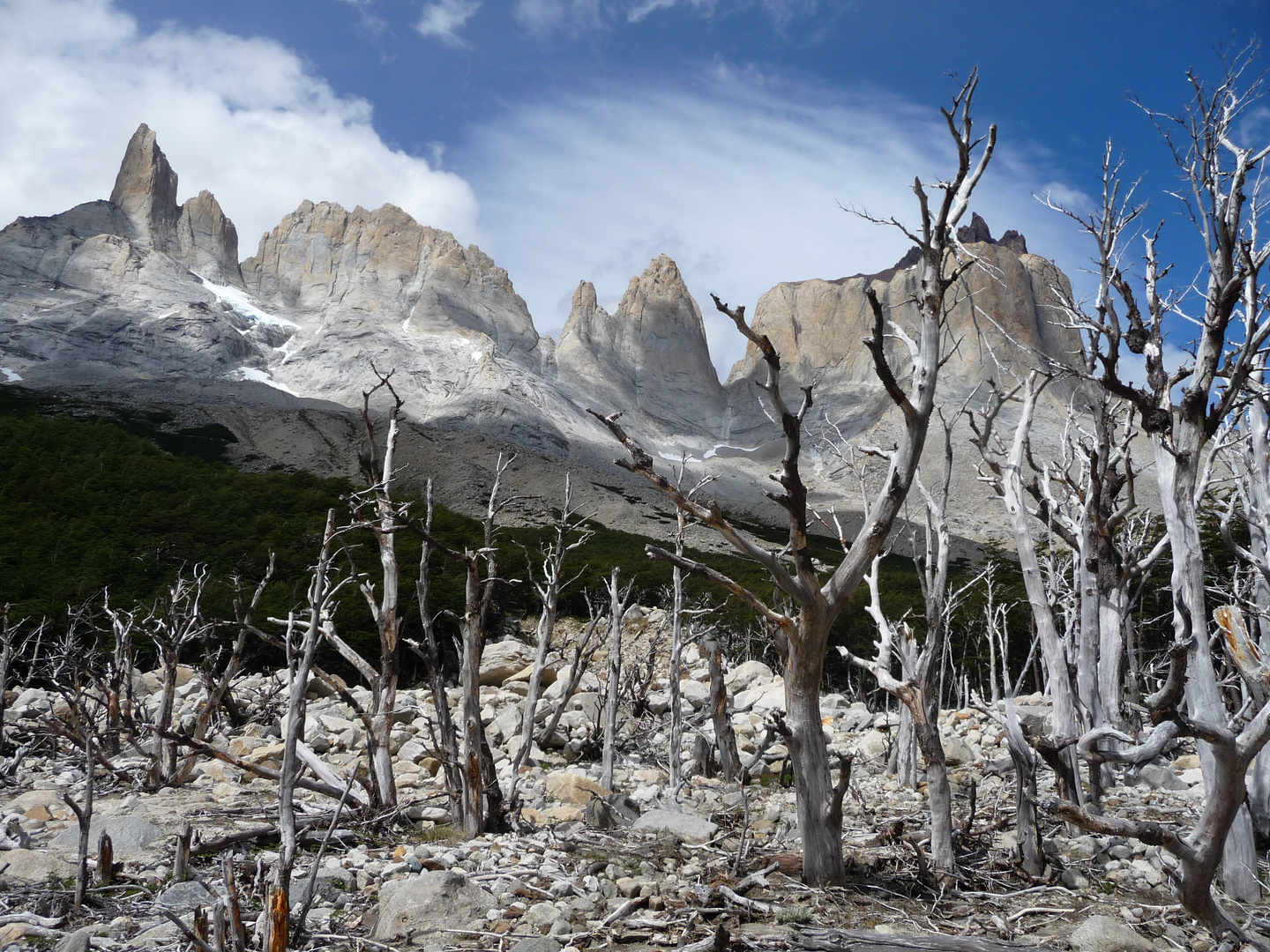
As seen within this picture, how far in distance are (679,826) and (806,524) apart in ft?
13.2

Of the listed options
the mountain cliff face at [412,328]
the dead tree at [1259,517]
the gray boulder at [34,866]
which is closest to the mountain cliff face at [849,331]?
the mountain cliff face at [412,328]

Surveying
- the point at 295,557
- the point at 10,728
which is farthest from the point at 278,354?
the point at 10,728

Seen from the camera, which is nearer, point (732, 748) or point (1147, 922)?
point (1147, 922)

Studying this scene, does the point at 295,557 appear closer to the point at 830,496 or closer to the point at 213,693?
the point at 213,693

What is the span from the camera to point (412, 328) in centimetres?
11431

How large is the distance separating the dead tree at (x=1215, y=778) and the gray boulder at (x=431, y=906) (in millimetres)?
3528

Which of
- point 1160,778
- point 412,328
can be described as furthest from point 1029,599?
point 412,328

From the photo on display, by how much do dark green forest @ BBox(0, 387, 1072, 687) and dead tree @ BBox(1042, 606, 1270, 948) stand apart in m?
13.2

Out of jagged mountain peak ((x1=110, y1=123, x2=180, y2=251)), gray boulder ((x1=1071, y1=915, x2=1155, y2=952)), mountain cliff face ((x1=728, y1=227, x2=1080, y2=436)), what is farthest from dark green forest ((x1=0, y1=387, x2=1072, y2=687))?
jagged mountain peak ((x1=110, y1=123, x2=180, y2=251))

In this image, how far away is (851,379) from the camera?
386 feet

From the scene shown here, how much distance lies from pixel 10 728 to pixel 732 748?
11366mm

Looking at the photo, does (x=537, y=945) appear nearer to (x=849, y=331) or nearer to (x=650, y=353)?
(x=650, y=353)

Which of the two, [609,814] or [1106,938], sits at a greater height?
[1106,938]

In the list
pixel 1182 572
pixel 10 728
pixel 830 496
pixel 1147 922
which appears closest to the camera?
pixel 1147 922
